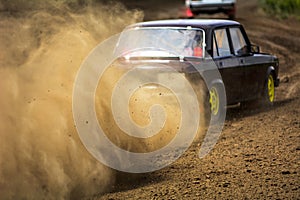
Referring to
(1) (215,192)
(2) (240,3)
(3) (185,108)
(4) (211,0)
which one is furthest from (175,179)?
(2) (240,3)

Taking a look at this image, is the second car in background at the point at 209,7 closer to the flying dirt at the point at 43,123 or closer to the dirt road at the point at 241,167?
the dirt road at the point at 241,167

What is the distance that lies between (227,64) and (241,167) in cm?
349

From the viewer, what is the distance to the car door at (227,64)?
1072cm

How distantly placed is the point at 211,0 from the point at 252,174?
24752 millimetres

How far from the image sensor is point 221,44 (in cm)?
1097

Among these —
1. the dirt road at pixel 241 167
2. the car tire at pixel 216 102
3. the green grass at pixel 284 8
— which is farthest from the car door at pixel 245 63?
the green grass at pixel 284 8

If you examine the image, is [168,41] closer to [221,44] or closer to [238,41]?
[221,44]

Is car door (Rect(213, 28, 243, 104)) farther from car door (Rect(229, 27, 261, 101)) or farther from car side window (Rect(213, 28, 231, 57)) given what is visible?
car door (Rect(229, 27, 261, 101))

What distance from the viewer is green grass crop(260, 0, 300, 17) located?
3497 centimetres

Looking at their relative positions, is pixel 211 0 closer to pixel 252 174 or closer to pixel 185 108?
pixel 185 108

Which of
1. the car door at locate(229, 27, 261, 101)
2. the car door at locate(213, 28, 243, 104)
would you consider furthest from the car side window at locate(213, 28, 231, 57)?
the car door at locate(229, 27, 261, 101)

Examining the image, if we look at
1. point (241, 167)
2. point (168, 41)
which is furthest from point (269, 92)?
point (241, 167)

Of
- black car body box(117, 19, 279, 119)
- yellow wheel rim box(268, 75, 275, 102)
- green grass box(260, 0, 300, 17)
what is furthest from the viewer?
green grass box(260, 0, 300, 17)

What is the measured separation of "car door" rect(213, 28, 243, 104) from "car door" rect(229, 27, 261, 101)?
0.16 m
